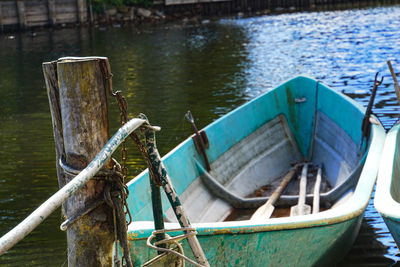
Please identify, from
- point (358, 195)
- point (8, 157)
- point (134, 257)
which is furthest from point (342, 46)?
point (134, 257)

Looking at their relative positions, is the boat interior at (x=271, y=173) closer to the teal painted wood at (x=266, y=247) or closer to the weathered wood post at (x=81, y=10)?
the teal painted wood at (x=266, y=247)

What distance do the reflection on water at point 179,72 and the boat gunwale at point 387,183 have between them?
47.8 inches

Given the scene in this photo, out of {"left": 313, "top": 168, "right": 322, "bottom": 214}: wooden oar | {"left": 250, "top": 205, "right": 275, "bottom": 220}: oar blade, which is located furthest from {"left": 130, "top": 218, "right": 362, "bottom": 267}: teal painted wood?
{"left": 313, "top": 168, "right": 322, "bottom": 214}: wooden oar

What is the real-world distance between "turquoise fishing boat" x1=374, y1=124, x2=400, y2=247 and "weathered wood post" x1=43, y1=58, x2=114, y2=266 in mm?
2249

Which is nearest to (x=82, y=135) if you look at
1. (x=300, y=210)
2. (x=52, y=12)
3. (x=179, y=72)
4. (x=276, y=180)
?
(x=300, y=210)

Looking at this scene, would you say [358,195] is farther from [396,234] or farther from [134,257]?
[134,257]

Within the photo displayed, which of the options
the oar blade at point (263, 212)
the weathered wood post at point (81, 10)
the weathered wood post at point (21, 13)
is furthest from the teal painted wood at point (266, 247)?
the weathered wood post at point (81, 10)

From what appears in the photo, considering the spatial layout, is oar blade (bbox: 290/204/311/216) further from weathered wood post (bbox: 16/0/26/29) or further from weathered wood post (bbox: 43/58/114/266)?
weathered wood post (bbox: 16/0/26/29)

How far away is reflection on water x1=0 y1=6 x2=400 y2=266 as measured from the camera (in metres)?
10.2

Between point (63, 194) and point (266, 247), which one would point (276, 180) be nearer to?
point (266, 247)

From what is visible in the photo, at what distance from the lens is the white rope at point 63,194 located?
3322 mm

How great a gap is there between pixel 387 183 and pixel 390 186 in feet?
0.12

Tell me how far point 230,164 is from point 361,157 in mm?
1613

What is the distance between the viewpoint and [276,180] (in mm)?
9188
